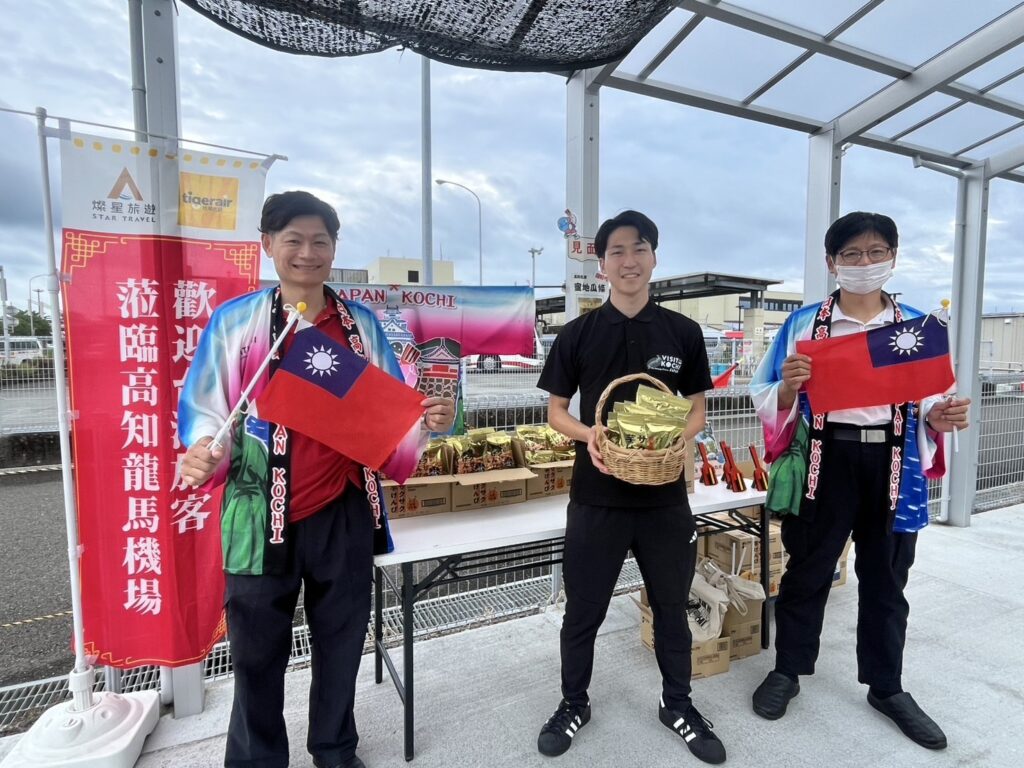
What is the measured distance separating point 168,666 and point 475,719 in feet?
4.49

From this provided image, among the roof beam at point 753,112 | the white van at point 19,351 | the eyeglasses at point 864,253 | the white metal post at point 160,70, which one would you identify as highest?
the roof beam at point 753,112

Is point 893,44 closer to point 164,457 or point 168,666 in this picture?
point 164,457

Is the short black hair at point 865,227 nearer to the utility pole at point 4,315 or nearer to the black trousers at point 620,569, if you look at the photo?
the black trousers at point 620,569

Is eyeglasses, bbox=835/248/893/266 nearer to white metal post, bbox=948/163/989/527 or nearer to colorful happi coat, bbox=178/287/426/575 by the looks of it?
colorful happi coat, bbox=178/287/426/575

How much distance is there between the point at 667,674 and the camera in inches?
89.2

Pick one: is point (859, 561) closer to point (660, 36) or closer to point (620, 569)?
point (620, 569)

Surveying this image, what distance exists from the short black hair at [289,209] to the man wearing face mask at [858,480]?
6.37 ft

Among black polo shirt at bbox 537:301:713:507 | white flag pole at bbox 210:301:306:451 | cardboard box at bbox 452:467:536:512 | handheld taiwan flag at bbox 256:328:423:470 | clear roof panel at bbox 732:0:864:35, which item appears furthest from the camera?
clear roof panel at bbox 732:0:864:35

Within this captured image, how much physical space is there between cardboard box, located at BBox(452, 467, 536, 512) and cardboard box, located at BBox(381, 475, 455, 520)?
0.15 feet

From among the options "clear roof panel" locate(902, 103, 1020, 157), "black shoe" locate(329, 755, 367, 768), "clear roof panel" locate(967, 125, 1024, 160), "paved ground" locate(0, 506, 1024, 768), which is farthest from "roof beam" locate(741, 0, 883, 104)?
"black shoe" locate(329, 755, 367, 768)

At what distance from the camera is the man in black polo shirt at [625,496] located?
2.11 m

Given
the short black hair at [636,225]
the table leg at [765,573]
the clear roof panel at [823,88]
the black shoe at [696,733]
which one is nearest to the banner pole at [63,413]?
the short black hair at [636,225]

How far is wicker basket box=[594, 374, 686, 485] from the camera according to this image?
1795 millimetres

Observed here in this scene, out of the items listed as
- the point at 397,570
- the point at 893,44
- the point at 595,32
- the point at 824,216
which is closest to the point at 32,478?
the point at 397,570
